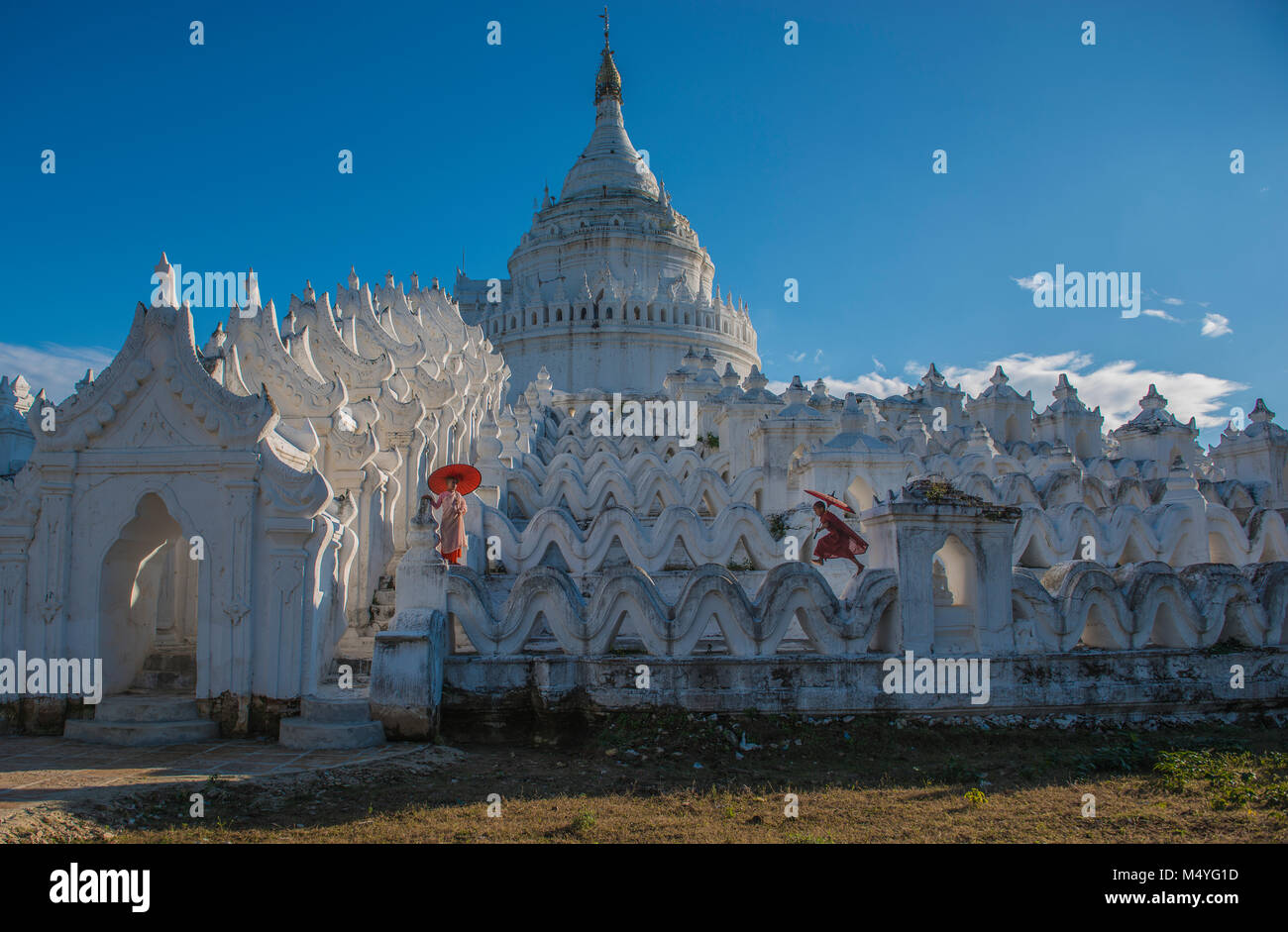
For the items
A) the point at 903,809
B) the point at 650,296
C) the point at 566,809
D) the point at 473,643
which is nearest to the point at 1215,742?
the point at 903,809

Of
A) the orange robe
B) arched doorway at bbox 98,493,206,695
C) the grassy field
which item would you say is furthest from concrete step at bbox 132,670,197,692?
the grassy field

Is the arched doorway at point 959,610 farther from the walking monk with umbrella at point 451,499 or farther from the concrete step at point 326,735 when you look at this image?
the concrete step at point 326,735

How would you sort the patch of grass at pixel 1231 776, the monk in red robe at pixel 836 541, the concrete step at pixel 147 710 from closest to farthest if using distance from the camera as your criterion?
1. the patch of grass at pixel 1231 776
2. the concrete step at pixel 147 710
3. the monk in red robe at pixel 836 541

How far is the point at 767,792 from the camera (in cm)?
832

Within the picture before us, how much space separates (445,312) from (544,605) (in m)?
24.9

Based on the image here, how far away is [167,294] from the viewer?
10.9 m

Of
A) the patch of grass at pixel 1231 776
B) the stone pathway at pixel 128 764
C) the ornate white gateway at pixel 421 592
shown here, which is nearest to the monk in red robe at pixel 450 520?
the ornate white gateway at pixel 421 592

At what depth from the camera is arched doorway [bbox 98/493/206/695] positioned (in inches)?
420

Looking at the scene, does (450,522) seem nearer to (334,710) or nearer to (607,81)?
(334,710)

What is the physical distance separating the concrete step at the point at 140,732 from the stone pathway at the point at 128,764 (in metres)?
0.12

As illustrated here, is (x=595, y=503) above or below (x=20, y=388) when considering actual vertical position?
below

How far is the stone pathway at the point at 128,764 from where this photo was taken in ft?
24.3

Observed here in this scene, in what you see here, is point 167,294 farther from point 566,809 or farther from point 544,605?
point 566,809

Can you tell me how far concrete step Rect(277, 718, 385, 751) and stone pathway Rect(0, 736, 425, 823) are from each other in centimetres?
11
